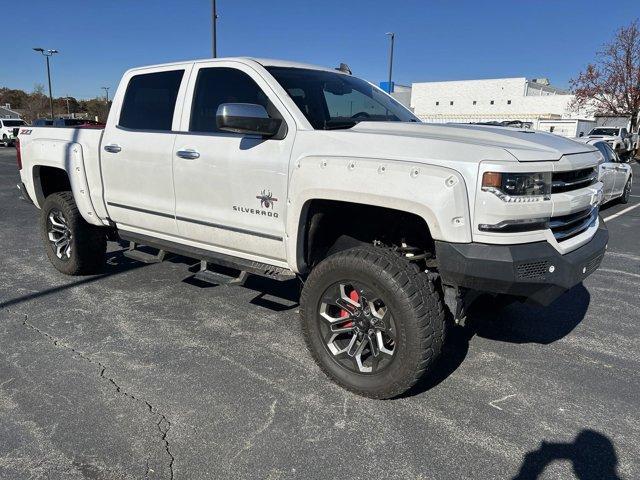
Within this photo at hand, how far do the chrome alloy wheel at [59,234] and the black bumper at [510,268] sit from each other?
426 cm

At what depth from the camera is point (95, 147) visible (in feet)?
15.5

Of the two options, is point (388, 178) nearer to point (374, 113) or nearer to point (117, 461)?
point (374, 113)

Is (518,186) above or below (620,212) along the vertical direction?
above

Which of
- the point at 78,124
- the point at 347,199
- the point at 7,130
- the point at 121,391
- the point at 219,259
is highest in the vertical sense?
the point at 78,124

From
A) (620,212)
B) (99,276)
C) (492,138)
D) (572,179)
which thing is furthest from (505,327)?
(620,212)

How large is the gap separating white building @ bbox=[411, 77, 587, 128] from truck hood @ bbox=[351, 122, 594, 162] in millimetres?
52675

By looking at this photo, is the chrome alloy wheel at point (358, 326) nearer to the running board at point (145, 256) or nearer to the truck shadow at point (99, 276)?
the running board at point (145, 256)

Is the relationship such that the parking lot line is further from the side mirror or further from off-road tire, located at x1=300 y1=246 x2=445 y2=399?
the side mirror

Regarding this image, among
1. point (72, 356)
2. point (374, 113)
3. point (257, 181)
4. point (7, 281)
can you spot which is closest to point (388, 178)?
point (257, 181)

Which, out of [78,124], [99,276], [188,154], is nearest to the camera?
[188,154]

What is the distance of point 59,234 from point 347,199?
3.96 m

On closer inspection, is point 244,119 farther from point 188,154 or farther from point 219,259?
point 219,259

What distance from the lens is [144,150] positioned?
428 cm

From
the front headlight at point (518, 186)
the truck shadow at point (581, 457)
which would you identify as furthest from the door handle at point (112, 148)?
the truck shadow at point (581, 457)
